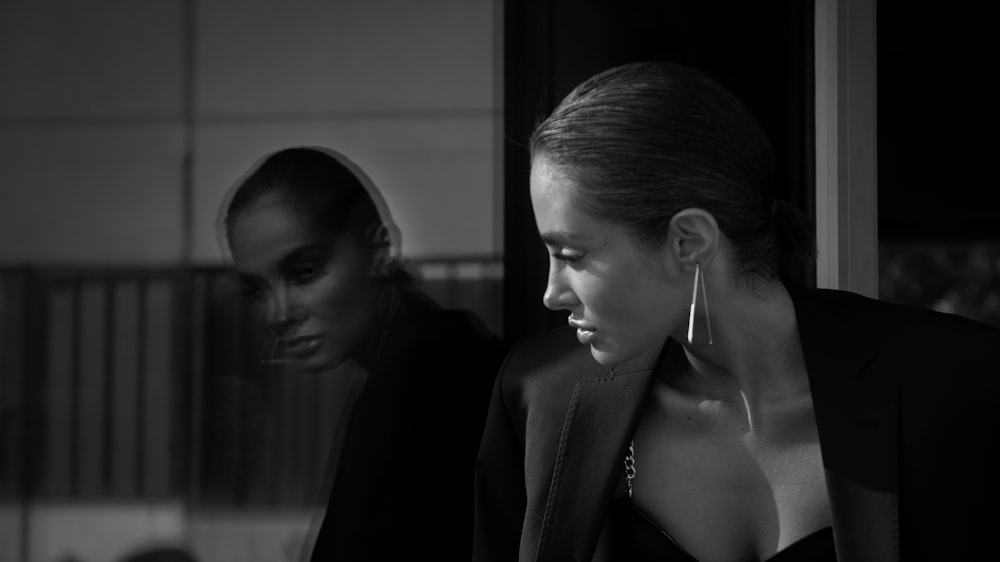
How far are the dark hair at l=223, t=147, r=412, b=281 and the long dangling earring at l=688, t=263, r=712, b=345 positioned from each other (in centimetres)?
67

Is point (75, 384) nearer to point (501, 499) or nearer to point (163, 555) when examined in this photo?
point (163, 555)

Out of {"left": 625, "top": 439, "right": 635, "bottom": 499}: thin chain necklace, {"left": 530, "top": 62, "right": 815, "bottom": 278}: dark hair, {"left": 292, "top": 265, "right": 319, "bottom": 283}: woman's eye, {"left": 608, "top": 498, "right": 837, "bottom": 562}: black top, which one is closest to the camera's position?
{"left": 530, "top": 62, "right": 815, "bottom": 278}: dark hair

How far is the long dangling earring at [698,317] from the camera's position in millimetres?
1636

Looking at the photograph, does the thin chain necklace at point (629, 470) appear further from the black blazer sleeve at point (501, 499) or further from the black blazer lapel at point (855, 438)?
the black blazer lapel at point (855, 438)

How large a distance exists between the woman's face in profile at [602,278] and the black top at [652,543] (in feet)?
1.03

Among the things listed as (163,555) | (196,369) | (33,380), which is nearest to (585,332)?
(196,369)

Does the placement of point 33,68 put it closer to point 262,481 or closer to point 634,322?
point 262,481

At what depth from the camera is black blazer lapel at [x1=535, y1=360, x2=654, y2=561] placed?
5.83 feet

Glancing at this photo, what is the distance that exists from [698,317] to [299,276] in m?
0.80

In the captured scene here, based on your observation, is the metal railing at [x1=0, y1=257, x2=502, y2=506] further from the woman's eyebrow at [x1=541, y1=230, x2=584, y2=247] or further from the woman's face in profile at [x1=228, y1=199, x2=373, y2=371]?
the woman's eyebrow at [x1=541, y1=230, x2=584, y2=247]

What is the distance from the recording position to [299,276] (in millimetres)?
2092

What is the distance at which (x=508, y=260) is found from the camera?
7.13 ft

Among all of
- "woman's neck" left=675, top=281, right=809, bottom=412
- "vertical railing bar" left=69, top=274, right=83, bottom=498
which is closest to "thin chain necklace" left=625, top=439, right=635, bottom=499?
"woman's neck" left=675, top=281, right=809, bottom=412

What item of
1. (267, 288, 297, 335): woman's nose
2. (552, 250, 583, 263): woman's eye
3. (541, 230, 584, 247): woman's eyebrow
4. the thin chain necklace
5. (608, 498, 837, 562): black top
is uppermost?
(541, 230, 584, 247): woman's eyebrow
